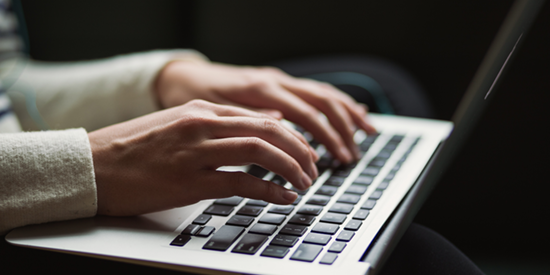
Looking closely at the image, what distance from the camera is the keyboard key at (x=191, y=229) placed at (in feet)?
1.30

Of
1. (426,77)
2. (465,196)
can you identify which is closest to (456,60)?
(426,77)

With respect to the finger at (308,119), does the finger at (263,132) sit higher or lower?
higher

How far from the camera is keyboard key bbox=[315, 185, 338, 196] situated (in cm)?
48

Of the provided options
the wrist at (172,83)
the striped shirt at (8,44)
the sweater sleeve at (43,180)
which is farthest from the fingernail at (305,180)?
the striped shirt at (8,44)

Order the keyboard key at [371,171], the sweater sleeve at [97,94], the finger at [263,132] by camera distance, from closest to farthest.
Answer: the finger at [263,132]
the keyboard key at [371,171]
the sweater sleeve at [97,94]

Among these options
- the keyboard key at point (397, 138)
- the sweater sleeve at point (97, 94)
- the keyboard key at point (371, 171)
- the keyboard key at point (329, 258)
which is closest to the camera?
the keyboard key at point (329, 258)

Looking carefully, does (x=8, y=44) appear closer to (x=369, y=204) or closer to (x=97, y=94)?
(x=97, y=94)

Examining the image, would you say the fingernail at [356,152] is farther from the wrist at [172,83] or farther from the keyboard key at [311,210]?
the wrist at [172,83]

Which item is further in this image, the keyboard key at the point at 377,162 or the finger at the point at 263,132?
the keyboard key at the point at 377,162

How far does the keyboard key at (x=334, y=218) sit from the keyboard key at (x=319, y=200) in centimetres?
3

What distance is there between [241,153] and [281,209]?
73 millimetres

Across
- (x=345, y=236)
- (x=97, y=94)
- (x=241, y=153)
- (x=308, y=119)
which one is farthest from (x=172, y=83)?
(x=345, y=236)

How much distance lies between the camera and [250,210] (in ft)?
1.43

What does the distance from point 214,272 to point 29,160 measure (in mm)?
216
